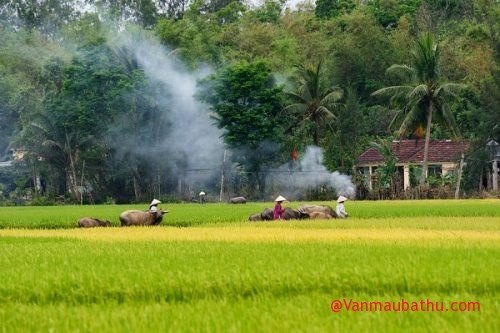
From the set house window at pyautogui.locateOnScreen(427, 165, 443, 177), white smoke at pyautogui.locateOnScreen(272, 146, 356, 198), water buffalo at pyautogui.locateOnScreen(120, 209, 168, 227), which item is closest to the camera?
water buffalo at pyautogui.locateOnScreen(120, 209, 168, 227)

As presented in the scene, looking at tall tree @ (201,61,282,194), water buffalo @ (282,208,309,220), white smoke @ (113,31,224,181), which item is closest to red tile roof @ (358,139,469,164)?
tall tree @ (201,61,282,194)

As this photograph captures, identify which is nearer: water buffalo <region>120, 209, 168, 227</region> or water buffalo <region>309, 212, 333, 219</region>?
water buffalo <region>120, 209, 168, 227</region>

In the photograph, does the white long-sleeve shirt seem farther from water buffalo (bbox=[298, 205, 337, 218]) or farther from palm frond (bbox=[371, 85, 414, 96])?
palm frond (bbox=[371, 85, 414, 96])

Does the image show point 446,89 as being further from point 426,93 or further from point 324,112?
point 324,112

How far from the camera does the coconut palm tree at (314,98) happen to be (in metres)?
36.4

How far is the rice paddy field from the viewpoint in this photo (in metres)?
5.83

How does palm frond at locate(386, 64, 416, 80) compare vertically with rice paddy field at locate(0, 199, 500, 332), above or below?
above

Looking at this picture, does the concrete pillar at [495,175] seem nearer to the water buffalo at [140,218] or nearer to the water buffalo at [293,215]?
the water buffalo at [293,215]

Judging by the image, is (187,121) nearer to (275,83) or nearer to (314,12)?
(275,83)

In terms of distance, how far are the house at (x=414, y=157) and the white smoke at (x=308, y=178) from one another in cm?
111

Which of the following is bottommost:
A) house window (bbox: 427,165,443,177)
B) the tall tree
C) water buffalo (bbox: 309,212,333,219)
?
water buffalo (bbox: 309,212,333,219)

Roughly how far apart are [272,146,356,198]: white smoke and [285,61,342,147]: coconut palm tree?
2.09 metres

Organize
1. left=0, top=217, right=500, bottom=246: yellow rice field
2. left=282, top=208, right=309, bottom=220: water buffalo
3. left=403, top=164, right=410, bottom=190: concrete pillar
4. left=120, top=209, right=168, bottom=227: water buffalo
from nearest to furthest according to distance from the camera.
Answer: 1. left=0, top=217, right=500, bottom=246: yellow rice field
2. left=120, top=209, right=168, bottom=227: water buffalo
3. left=282, top=208, right=309, bottom=220: water buffalo
4. left=403, top=164, right=410, bottom=190: concrete pillar

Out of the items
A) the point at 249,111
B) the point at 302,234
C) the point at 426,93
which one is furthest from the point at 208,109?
the point at 302,234
